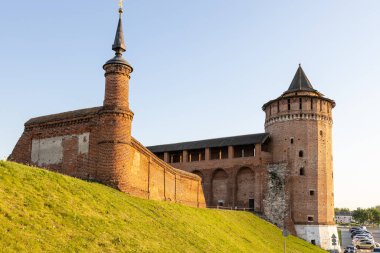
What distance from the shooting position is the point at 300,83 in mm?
45375

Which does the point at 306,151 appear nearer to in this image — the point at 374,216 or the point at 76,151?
the point at 76,151

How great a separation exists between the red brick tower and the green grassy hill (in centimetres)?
143

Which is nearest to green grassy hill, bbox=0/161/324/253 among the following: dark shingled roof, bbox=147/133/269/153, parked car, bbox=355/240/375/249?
dark shingled roof, bbox=147/133/269/153

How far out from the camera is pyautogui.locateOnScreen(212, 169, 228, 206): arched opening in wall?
151 feet

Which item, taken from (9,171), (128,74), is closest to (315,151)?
(128,74)

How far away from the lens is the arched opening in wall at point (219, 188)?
1809 inches

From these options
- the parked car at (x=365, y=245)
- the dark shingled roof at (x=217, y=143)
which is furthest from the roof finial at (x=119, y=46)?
the parked car at (x=365, y=245)

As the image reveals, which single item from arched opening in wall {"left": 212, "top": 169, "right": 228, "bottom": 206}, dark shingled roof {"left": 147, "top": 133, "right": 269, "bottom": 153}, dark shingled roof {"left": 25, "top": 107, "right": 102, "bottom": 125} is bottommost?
arched opening in wall {"left": 212, "top": 169, "right": 228, "bottom": 206}

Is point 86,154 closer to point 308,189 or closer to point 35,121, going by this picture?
point 35,121

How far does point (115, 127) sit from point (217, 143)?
81.1 ft

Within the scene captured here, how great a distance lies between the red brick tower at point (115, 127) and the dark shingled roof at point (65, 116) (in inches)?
37.2

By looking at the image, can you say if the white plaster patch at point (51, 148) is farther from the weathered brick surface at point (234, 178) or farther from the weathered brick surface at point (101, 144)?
the weathered brick surface at point (234, 178)

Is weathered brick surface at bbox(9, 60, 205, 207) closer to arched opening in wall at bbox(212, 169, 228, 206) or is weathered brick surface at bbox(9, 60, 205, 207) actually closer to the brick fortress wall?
the brick fortress wall

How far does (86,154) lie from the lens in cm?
2348
